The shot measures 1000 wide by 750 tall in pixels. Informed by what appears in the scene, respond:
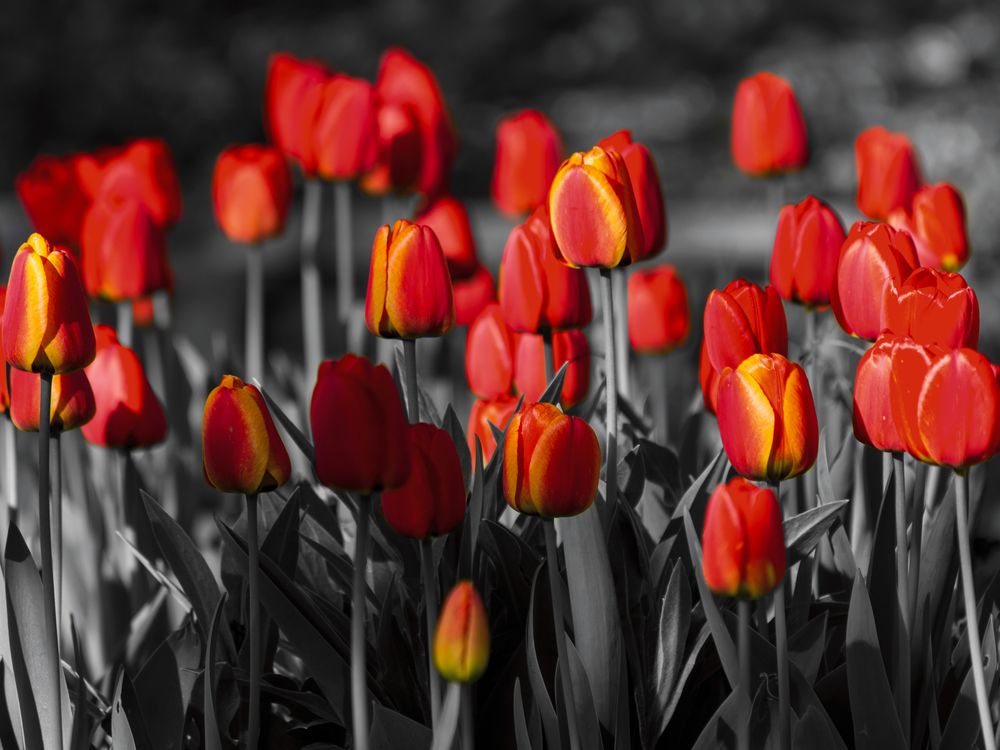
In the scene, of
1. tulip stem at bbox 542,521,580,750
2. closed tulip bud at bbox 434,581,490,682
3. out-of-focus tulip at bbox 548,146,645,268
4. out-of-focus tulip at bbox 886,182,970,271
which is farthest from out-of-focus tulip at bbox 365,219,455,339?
out-of-focus tulip at bbox 886,182,970,271

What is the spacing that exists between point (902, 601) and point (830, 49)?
493 cm

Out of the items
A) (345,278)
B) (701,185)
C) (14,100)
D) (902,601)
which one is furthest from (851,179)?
(902,601)

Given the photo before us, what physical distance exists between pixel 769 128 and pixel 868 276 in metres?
0.66

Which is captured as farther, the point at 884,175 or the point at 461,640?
the point at 884,175

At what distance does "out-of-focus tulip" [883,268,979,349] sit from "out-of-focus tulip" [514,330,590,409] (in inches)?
14.7

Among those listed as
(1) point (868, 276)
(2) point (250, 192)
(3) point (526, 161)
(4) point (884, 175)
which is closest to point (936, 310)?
(1) point (868, 276)

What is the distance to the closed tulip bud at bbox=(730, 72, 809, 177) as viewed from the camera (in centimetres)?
162

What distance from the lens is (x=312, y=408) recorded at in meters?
0.83

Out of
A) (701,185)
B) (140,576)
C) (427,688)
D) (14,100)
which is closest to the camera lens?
(427,688)

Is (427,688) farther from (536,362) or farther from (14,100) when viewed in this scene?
(14,100)

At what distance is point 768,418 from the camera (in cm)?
88

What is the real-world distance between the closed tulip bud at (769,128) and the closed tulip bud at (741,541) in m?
0.92

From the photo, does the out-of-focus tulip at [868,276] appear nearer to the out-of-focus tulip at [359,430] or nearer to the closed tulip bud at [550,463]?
the closed tulip bud at [550,463]

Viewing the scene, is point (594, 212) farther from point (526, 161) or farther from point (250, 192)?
point (250, 192)
